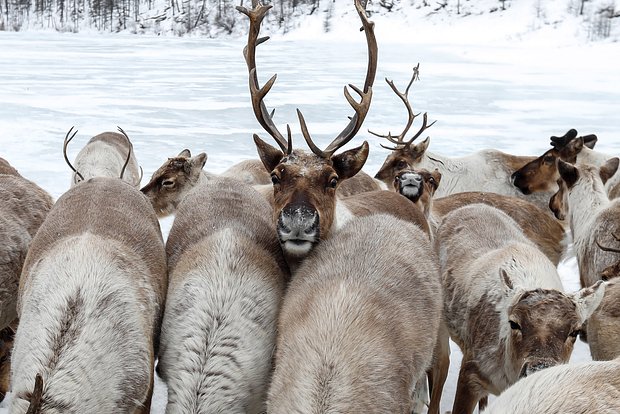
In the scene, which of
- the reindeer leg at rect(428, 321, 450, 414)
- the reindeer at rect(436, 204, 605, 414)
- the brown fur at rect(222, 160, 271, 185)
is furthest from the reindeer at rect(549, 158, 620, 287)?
the brown fur at rect(222, 160, 271, 185)

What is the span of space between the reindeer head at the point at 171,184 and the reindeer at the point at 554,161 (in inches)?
163

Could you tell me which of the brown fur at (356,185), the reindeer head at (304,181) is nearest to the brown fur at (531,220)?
the brown fur at (356,185)

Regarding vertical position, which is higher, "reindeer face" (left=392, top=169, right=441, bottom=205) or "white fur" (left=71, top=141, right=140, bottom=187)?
"reindeer face" (left=392, top=169, right=441, bottom=205)

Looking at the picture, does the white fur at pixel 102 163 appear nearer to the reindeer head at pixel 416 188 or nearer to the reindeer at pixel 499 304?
the reindeer head at pixel 416 188

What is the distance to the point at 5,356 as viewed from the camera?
231 inches

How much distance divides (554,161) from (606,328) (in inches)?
195

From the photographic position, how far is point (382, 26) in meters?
57.6

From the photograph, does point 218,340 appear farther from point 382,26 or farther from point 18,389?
point 382,26

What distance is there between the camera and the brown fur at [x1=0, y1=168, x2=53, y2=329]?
17.4 feet

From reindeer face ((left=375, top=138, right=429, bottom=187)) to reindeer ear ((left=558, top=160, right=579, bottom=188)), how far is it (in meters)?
2.39

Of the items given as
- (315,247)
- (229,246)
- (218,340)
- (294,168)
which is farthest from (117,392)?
(294,168)

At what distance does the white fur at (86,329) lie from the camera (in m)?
3.48

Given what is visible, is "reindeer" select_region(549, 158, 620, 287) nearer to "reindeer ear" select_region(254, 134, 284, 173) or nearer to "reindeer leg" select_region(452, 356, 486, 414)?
"reindeer leg" select_region(452, 356, 486, 414)

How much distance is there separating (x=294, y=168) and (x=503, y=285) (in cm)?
156
